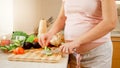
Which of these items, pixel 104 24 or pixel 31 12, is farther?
pixel 31 12

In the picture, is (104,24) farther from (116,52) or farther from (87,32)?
(116,52)

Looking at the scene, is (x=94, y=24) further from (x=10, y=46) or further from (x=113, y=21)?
(x=10, y=46)

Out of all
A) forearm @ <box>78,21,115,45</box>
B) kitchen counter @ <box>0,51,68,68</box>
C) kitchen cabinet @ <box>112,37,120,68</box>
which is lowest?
kitchen cabinet @ <box>112,37,120,68</box>

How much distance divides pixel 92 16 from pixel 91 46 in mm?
141

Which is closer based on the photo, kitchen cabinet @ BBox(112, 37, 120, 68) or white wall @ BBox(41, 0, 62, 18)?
kitchen cabinet @ BBox(112, 37, 120, 68)

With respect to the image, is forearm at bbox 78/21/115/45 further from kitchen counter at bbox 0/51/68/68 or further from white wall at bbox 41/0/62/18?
white wall at bbox 41/0/62/18

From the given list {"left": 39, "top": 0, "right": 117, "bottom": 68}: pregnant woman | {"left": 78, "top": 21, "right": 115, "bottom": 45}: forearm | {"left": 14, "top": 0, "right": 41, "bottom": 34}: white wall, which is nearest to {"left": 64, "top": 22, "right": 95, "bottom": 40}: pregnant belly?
{"left": 39, "top": 0, "right": 117, "bottom": 68}: pregnant woman

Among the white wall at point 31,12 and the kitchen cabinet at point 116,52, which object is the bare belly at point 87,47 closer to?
the white wall at point 31,12

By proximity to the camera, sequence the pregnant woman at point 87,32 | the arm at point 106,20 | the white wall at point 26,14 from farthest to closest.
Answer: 1. the white wall at point 26,14
2. the pregnant woman at point 87,32
3. the arm at point 106,20

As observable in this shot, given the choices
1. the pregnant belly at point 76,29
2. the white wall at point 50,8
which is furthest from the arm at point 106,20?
the white wall at point 50,8

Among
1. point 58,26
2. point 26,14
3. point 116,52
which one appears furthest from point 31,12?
point 58,26

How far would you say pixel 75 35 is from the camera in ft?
3.52

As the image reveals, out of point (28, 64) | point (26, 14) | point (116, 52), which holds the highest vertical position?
point (26, 14)

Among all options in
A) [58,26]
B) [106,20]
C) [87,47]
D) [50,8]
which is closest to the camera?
[106,20]
